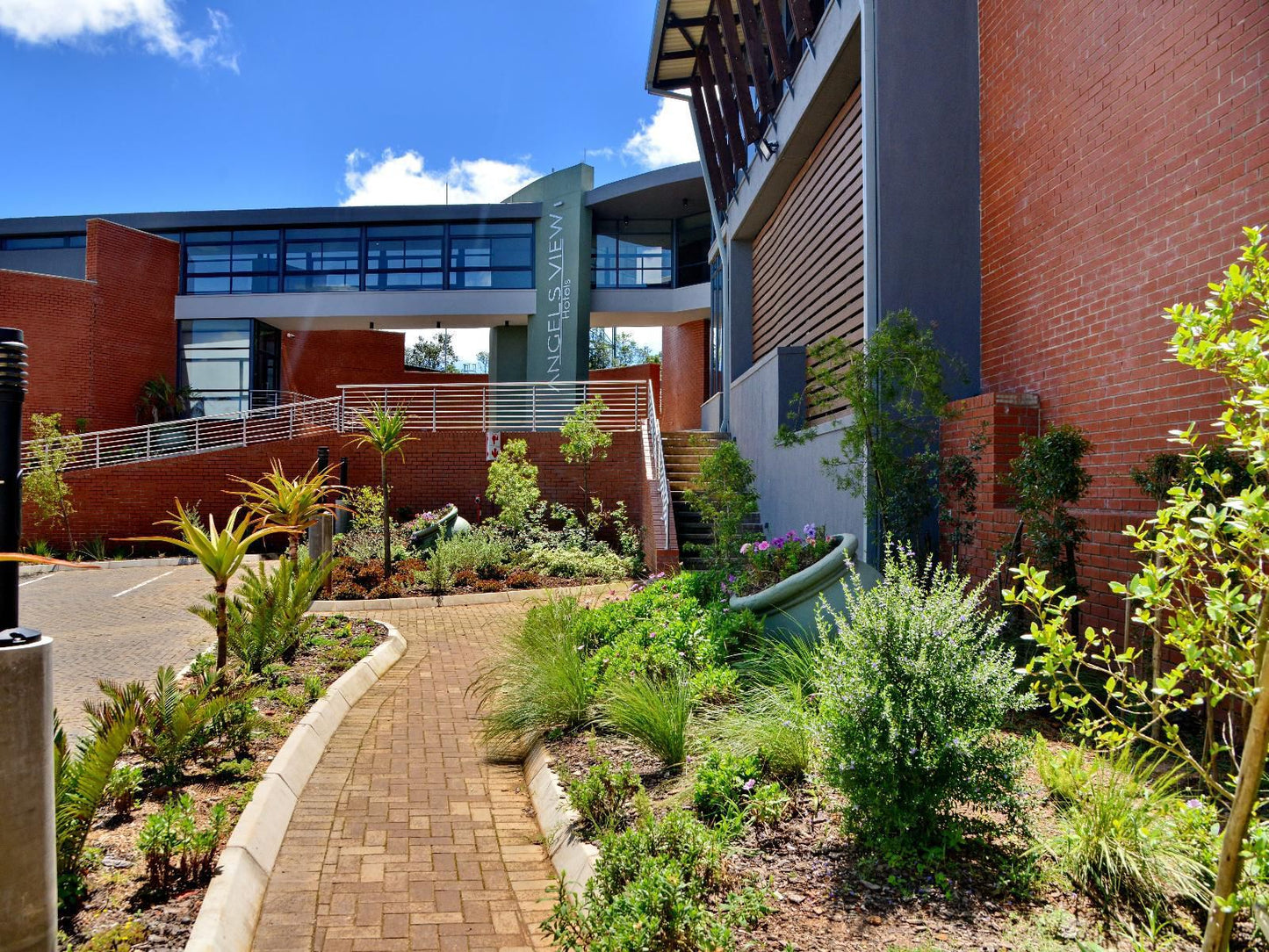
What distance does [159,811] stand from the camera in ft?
14.1

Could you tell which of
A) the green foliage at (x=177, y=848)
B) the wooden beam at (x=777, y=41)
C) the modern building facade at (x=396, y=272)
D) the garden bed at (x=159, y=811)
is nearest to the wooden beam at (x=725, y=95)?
the wooden beam at (x=777, y=41)

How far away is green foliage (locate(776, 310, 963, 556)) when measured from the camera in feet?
24.1

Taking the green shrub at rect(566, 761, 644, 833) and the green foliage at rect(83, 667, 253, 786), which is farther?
the green foliage at rect(83, 667, 253, 786)

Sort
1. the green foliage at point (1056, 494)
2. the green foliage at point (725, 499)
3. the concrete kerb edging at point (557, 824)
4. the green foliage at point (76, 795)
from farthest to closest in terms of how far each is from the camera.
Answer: the green foliage at point (725, 499) → the green foliage at point (1056, 494) → the concrete kerb edging at point (557, 824) → the green foliage at point (76, 795)

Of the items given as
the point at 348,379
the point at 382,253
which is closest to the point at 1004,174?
the point at 382,253

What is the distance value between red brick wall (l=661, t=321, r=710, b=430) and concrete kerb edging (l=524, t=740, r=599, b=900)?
81.1 ft

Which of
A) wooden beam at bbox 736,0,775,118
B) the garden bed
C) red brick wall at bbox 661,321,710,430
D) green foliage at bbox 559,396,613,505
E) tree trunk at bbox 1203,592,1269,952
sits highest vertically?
wooden beam at bbox 736,0,775,118

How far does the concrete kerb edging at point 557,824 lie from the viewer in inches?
151

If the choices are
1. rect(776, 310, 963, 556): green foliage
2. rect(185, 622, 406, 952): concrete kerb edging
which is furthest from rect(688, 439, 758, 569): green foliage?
rect(185, 622, 406, 952): concrete kerb edging

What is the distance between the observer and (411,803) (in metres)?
5.04

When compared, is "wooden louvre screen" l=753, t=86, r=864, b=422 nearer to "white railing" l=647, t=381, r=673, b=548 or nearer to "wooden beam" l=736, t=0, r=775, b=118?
"wooden beam" l=736, t=0, r=775, b=118

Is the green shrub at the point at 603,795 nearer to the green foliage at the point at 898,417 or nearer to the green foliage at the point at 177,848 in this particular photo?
the green foliage at the point at 177,848

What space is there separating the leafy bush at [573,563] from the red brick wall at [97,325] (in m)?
16.2

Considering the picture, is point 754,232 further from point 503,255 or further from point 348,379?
point 348,379
